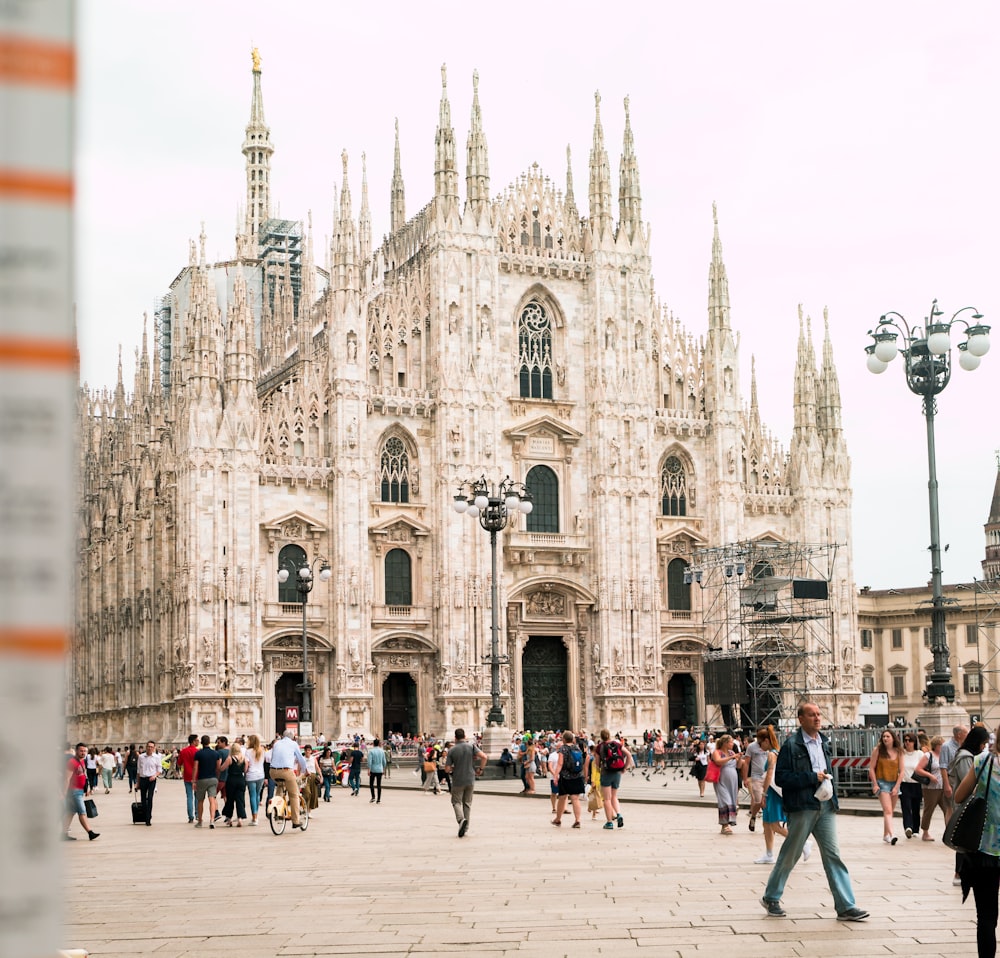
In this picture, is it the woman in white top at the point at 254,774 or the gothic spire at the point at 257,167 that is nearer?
the woman in white top at the point at 254,774

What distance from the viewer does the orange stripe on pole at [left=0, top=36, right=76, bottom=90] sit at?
2084mm

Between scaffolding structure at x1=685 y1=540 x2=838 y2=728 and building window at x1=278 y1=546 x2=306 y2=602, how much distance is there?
13.4 metres

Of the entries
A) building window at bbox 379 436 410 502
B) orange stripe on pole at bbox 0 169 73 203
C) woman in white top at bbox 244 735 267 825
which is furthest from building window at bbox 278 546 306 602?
orange stripe on pole at bbox 0 169 73 203

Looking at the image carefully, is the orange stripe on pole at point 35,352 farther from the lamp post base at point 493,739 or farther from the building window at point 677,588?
the building window at point 677,588

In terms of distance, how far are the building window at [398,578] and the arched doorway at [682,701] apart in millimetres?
10722

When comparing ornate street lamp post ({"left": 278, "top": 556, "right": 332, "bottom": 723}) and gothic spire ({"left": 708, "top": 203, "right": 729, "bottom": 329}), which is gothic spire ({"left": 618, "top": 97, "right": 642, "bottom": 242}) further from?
ornate street lamp post ({"left": 278, "top": 556, "right": 332, "bottom": 723})

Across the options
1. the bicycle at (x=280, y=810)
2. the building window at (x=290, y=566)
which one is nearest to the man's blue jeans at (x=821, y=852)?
the bicycle at (x=280, y=810)

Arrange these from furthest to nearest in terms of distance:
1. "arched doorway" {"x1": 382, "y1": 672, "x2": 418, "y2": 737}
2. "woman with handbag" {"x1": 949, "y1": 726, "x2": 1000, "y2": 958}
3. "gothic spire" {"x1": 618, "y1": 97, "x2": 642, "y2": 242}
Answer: "gothic spire" {"x1": 618, "y1": 97, "x2": 642, "y2": 242}
"arched doorway" {"x1": 382, "y1": 672, "x2": 418, "y2": 737}
"woman with handbag" {"x1": 949, "y1": 726, "x2": 1000, "y2": 958}

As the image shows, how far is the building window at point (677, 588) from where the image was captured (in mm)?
54938

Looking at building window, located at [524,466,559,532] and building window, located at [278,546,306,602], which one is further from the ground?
building window, located at [524,466,559,532]

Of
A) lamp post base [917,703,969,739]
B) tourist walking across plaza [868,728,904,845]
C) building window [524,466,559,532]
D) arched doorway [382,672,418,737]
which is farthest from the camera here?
building window [524,466,559,532]

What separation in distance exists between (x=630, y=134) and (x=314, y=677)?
22762 mm

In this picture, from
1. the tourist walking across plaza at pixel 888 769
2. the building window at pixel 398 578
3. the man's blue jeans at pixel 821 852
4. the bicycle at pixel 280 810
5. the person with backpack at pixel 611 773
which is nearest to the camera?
the man's blue jeans at pixel 821 852

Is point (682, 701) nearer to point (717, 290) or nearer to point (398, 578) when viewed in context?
point (398, 578)
